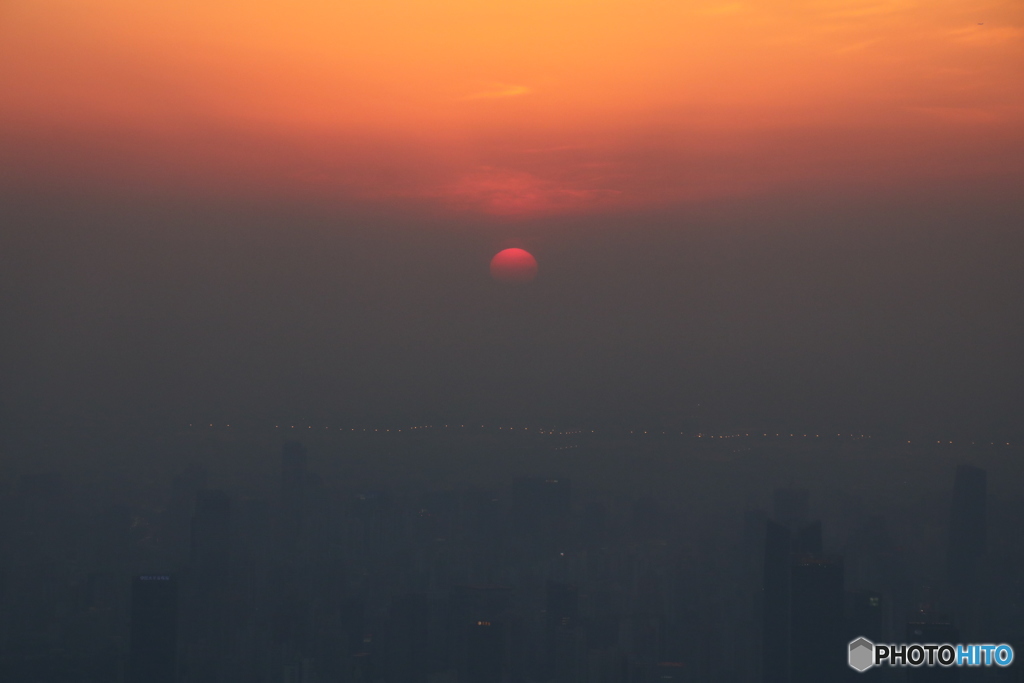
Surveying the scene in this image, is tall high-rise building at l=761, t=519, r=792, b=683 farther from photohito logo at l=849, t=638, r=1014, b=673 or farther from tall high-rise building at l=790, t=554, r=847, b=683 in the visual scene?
photohito logo at l=849, t=638, r=1014, b=673

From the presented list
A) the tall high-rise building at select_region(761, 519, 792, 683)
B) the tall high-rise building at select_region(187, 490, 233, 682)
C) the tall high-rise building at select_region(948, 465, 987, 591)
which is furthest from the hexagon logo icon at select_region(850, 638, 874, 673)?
the tall high-rise building at select_region(187, 490, 233, 682)

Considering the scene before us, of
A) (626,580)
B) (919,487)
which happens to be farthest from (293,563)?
(919,487)

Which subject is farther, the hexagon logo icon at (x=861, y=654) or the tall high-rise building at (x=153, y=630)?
the tall high-rise building at (x=153, y=630)

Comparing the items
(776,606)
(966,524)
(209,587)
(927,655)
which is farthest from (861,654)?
(209,587)

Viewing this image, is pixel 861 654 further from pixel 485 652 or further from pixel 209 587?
pixel 209 587

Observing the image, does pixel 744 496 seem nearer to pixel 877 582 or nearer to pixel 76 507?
pixel 877 582

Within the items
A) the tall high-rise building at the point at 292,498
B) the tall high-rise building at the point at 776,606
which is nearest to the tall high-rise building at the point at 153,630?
the tall high-rise building at the point at 292,498

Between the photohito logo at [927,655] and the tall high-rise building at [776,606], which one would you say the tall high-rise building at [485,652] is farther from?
the photohito logo at [927,655]
